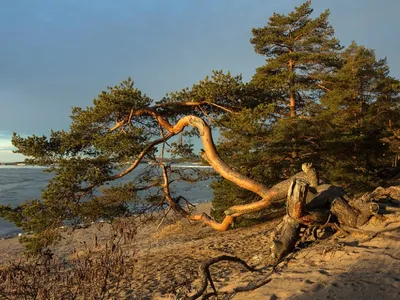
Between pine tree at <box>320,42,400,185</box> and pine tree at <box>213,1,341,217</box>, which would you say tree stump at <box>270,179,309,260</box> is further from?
pine tree at <box>320,42,400,185</box>

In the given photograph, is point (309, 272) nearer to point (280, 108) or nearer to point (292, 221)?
point (292, 221)

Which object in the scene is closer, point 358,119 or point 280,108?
point 280,108

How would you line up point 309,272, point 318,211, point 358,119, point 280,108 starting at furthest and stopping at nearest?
point 358,119
point 280,108
point 318,211
point 309,272

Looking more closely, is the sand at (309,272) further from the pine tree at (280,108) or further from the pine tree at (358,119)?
the pine tree at (358,119)

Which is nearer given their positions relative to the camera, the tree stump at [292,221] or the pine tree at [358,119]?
the tree stump at [292,221]

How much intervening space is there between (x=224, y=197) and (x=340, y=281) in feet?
28.6

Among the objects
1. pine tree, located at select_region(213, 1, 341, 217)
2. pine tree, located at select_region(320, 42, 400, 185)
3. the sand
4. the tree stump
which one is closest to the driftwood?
the tree stump

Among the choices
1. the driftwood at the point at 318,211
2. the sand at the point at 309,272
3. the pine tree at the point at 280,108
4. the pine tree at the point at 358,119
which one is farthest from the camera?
the pine tree at the point at 358,119

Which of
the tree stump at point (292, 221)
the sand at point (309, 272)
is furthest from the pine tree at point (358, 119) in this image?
the sand at point (309, 272)

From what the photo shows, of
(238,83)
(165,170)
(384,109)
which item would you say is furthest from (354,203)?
(384,109)

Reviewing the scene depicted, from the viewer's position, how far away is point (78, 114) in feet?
32.7

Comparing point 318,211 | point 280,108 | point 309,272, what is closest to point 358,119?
point 280,108

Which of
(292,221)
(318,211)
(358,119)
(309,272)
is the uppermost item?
(358,119)

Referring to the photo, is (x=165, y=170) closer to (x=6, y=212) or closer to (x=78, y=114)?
(x=78, y=114)
